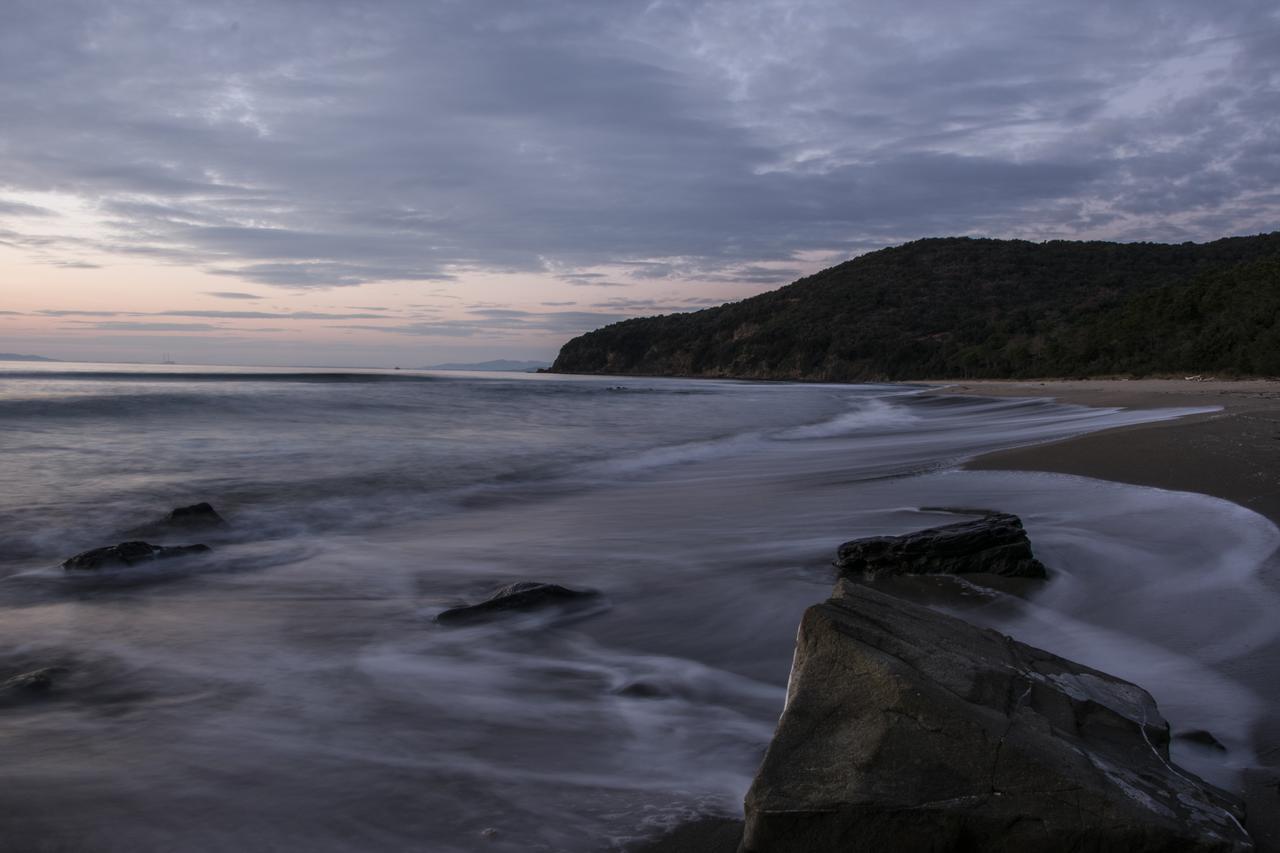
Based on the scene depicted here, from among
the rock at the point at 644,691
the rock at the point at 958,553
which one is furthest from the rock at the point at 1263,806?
the rock at the point at 958,553

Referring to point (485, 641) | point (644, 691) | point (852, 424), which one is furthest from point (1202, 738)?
point (852, 424)

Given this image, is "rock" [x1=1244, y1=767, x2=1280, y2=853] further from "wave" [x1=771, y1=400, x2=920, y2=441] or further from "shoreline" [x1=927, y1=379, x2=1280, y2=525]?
"wave" [x1=771, y1=400, x2=920, y2=441]

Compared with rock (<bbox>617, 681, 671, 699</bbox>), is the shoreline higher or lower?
higher

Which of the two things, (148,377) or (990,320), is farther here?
(990,320)

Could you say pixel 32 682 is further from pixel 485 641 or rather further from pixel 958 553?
pixel 958 553

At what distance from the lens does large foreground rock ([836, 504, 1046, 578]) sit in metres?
4.54

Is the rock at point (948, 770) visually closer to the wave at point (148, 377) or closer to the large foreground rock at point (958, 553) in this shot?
the large foreground rock at point (958, 553)

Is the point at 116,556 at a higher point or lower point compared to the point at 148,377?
lower

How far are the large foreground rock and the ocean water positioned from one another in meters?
0.17

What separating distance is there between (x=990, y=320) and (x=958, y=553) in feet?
206

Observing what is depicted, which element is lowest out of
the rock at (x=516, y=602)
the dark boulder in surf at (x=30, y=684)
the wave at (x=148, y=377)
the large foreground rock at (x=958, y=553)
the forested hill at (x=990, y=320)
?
the dark boulder in surf at (x=30, y=684)

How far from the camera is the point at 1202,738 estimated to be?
2588mm

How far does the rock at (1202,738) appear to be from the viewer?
8.39ft

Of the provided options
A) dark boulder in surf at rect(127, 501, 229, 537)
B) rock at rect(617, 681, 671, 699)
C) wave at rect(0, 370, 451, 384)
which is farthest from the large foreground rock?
wave at rect(0, 370, 451, 384)
